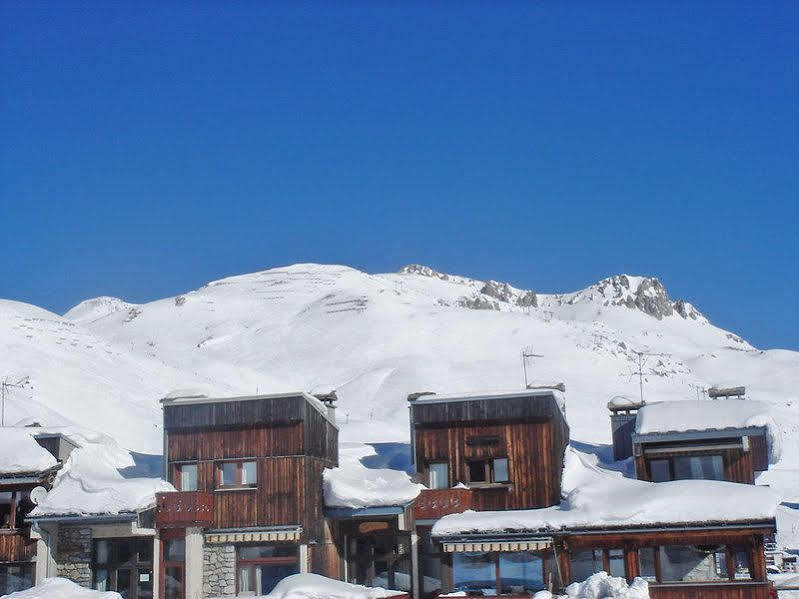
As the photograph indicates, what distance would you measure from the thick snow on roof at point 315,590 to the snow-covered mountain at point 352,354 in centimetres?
1494

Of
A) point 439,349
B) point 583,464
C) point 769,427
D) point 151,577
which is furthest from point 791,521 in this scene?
point 439,349

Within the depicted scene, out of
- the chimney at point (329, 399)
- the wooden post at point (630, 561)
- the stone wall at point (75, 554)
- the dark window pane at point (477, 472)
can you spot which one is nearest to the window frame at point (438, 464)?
the dark window pane at point (477, 472)

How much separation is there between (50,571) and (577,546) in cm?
1785

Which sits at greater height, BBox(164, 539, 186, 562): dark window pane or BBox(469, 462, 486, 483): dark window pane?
BBox(469, 462, 486, 483): dark window pane

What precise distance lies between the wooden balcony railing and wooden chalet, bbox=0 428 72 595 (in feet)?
42.5

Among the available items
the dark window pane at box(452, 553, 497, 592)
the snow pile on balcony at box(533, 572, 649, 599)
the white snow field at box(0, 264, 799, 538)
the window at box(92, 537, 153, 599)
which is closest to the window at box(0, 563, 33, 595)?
the window at box(92, 537, 153, 599)

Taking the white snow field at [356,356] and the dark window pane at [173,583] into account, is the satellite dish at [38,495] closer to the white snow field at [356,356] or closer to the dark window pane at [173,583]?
the dark window pane at [173,583]

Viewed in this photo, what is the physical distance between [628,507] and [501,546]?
4120 mm

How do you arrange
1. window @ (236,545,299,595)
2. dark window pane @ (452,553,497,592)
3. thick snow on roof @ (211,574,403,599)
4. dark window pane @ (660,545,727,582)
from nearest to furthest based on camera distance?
1. thick snow on roof @ (211,574,403,599)
2. dark window pane @ (660,545,727,582)
3. dark window pane @ (452,553,497,592)
4. window @ (236,545,299,595)

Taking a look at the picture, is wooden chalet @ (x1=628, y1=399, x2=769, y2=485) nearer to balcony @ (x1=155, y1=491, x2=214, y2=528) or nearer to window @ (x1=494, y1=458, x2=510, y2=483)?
window @ (x1=494, y1=458, x2=510, y2=483)

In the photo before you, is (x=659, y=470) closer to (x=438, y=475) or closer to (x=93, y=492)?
(x=438, y=475)

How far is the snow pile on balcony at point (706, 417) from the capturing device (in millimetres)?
35031

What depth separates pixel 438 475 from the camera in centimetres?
3697

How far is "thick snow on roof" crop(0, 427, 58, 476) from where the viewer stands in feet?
119
